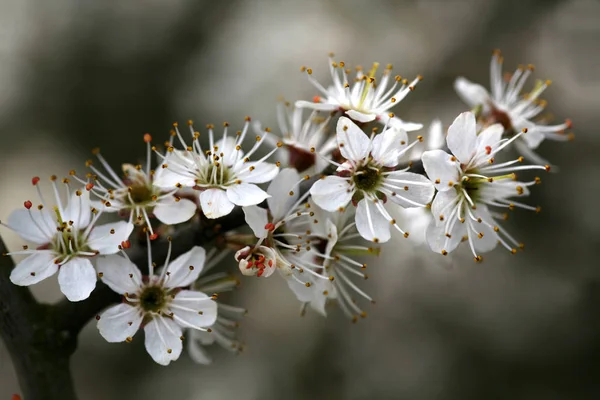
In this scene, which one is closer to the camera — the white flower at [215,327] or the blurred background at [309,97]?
the white flower at [215,327]

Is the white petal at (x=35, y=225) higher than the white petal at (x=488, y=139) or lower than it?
lower

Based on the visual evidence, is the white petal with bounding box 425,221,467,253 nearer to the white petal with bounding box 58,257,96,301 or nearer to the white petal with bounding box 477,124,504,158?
the white petal with bounding box 477,124,504,158

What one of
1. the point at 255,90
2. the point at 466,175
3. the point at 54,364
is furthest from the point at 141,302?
the point at 255,90

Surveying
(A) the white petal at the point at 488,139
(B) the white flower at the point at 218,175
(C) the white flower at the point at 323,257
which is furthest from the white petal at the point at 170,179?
(A) the white petal at the point at 488,139

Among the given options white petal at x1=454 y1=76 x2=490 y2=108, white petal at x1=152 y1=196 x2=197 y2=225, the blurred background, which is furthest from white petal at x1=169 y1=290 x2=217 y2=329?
the blurred background

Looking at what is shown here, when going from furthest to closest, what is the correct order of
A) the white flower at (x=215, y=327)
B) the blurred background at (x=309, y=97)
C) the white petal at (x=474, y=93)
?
the blurred background at (x=309, y=97) → the white petal at (x=474, y=93) → the white flower at (x=215, y=327)

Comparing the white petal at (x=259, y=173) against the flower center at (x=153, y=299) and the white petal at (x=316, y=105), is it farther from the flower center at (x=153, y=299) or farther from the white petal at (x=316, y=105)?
the flower center at (x=153, y=299)
